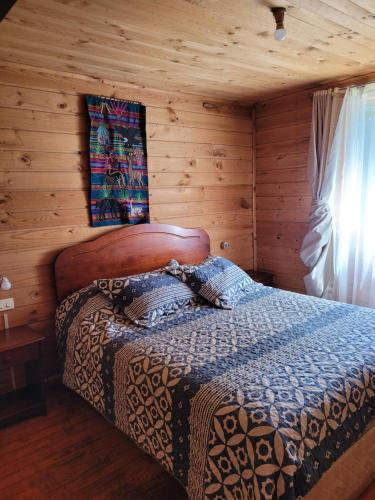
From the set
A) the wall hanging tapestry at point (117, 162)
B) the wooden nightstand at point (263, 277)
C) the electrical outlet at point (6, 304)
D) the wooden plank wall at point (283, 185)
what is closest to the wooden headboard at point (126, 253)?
the wall hanging tapestry at point (117, 162)

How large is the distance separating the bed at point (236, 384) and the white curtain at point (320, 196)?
2.25 feet

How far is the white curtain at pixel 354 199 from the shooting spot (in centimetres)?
316

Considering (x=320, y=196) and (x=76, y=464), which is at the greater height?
(x=320, y=196)

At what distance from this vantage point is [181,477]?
173cm

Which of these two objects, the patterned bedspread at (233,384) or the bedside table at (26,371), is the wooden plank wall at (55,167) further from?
the patterned bedspread at (233,384)

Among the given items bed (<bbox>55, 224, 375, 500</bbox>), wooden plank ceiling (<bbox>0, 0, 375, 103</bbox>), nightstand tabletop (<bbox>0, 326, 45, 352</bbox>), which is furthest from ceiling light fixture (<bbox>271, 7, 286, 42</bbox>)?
nightstand tabletop (<bbox>0, 326, 45, 352</bbox>)

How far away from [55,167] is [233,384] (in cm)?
200

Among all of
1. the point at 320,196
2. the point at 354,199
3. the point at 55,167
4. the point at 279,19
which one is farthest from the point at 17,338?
the point at 354,199

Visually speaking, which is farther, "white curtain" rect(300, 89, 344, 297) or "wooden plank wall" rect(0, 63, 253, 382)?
"white curtain" rect(300, 89, 344, 297)

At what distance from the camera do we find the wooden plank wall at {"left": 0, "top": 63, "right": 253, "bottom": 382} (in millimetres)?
2611

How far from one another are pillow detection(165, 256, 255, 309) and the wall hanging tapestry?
23.7 inches

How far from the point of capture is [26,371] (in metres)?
2.64

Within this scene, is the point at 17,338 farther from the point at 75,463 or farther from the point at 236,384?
the point at 236,384

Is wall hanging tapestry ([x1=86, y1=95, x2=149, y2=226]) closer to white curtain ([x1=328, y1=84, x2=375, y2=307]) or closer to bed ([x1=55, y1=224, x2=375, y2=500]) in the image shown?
bed ([x1=55, y1=224, x2=375, y2=500])
